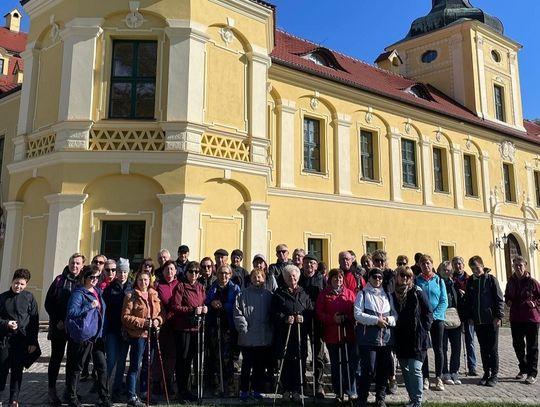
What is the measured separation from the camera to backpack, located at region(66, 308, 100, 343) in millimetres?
Result: 5652

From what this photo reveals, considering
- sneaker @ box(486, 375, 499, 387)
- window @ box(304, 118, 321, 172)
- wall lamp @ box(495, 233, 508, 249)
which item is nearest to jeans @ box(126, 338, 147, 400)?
sneaker @ box(486, 375, 499, 387)

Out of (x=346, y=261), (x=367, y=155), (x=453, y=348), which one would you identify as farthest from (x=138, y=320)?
(x=367, y=155)

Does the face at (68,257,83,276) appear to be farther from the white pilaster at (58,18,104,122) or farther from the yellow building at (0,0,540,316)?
the white pilaster at (58,18,104,122)

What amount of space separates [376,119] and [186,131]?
10.3 m

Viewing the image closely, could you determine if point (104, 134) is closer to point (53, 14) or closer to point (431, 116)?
point (53, 14)

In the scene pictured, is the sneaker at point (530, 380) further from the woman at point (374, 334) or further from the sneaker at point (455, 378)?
the woman at point (374, 334)

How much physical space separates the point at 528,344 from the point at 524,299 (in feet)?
2.34

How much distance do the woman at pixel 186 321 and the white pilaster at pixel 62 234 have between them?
538 centimetres

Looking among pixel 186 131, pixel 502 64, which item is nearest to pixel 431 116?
pixel 502 64

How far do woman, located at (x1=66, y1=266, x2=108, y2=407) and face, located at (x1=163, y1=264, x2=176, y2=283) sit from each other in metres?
0.90

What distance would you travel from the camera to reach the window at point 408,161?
65.6 ft

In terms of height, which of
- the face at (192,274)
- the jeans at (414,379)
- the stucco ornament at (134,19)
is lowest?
the jeans at (414,379)

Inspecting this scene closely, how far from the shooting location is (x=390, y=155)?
19.3m

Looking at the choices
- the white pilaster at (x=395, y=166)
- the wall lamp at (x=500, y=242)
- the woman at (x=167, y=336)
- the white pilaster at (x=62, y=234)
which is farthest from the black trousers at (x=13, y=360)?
Result: the wall lamp at (x=500, y=242)
